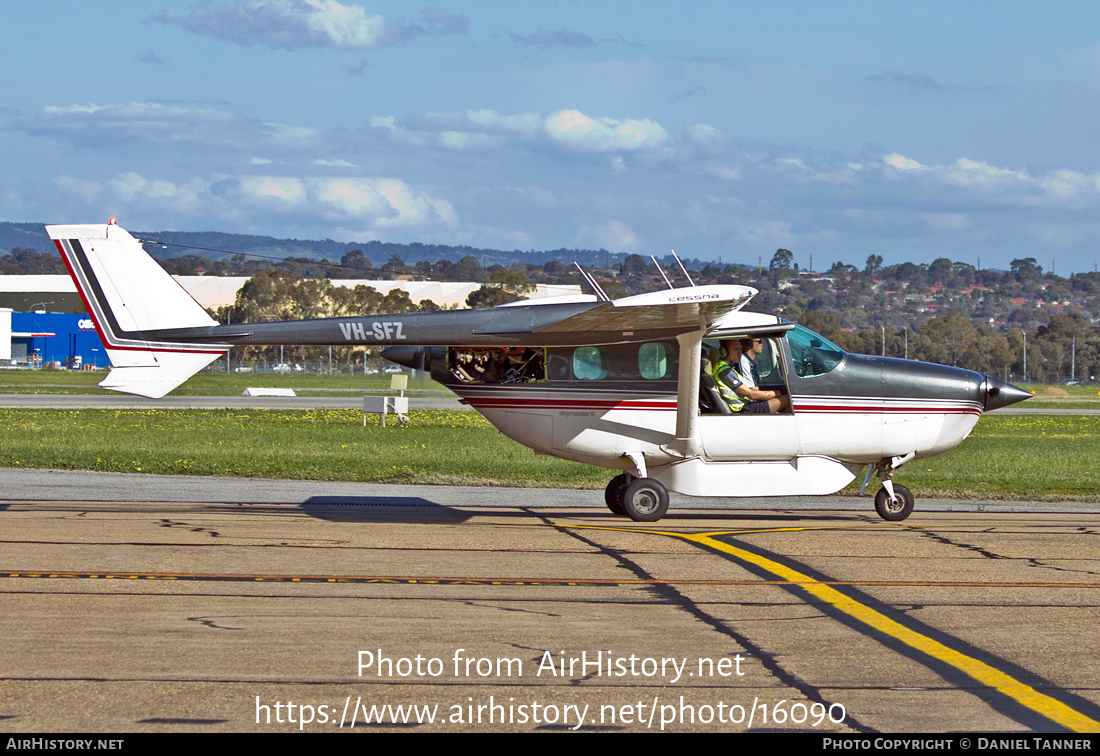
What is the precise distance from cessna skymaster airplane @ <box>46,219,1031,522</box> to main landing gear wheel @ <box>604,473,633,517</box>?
0.32ft

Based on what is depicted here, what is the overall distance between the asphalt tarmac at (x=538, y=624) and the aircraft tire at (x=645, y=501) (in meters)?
0.22

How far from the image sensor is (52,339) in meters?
99.4

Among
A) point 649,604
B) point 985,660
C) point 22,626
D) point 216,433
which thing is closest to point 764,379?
point 649,604

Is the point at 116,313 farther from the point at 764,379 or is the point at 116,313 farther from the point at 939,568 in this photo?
the point at 939,568

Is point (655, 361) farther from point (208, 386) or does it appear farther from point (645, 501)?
point (208, 386)

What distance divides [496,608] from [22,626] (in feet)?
10.7

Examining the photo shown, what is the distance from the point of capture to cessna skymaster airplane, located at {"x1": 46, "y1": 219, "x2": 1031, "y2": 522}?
40.3 feet

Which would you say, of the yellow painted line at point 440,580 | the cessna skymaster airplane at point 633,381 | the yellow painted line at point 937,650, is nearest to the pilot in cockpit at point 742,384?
the cessna skymaster airplane at point 633,381

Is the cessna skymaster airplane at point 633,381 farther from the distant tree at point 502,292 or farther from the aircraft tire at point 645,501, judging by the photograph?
the distant tree at point 502,292

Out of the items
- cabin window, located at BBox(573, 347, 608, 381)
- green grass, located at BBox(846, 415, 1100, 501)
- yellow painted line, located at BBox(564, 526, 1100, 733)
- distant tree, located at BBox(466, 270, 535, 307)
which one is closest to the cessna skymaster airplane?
cabin window, located at BBox(573, 347, 608, 381)

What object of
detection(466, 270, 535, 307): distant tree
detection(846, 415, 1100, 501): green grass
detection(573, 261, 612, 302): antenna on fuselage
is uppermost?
detection(466, 270, 535, 307): distant tree

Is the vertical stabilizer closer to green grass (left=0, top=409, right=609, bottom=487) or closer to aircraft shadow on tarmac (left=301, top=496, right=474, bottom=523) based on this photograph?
aircraft shadow on tarmac (left=301, top=496, right=474, bottom=523)

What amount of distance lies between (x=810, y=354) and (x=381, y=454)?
36.8 ft

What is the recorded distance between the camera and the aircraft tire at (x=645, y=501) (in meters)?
12.4
